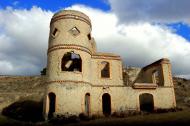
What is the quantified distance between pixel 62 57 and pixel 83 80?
10.2 ft

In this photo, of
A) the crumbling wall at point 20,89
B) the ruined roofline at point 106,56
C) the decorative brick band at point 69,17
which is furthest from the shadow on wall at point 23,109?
the decorative brick band at point 69,17

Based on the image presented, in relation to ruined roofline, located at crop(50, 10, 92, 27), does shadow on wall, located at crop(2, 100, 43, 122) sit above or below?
below

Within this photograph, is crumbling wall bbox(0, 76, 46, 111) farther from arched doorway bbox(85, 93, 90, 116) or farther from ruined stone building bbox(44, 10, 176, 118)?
arched doorway bbox(85, 93, 90, 116)

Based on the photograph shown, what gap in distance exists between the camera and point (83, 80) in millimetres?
22359

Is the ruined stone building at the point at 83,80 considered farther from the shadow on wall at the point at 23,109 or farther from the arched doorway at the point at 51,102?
the shadow on wall at the point at 23,109

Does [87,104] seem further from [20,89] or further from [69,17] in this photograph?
[20,89]

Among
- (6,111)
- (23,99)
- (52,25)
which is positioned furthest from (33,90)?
(52,25)

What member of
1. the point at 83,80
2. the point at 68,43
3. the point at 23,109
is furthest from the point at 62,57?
the point at 23,109

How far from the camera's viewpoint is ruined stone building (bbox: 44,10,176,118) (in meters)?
21.6

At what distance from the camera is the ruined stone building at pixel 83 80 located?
71.0ft

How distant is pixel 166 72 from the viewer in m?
26.8

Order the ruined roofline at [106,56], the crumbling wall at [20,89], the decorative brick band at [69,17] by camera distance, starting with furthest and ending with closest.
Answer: the crumbling wall at [20,89], the ruined roofline at [106,56], the decorative brick band at [69,17]

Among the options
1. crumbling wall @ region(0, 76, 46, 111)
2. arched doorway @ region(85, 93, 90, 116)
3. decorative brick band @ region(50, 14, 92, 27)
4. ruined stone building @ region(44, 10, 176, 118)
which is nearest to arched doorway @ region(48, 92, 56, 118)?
ruined stone building @ region(44, 10, 176, 118)

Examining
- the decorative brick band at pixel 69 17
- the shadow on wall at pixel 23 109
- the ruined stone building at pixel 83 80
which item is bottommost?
the shadow on wall at pixel 23 109
